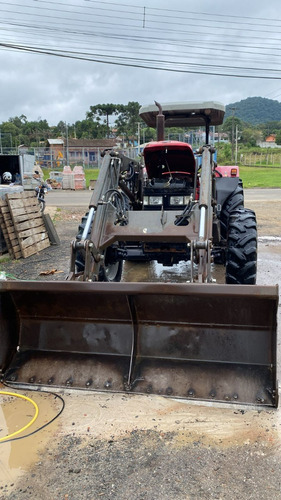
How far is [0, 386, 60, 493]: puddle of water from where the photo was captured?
2.71m

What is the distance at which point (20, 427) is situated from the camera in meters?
3.13

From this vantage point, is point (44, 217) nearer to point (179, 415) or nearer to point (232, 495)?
point (179, 415)

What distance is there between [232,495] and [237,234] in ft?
9.38

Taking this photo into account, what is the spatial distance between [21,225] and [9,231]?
0.91 feet

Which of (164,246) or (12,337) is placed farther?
(164,246)

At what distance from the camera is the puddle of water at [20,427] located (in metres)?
2.71

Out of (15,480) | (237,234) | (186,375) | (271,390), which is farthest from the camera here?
(237,234)

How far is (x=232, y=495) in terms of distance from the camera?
96.2 inches

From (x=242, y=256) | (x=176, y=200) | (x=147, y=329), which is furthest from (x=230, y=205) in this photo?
(x=147, y=329)

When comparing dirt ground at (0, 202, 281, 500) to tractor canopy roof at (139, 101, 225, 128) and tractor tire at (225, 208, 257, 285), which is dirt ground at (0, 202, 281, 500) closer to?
tractor tire at (225, 208, 257, 285)

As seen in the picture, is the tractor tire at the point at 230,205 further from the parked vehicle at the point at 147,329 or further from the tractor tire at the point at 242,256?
the parked vehicle at the point at 147,329

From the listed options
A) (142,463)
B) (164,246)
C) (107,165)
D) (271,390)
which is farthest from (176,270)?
(142,463)

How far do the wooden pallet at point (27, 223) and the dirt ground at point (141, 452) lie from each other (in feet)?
17.0

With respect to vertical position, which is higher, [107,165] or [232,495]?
[107,165]
